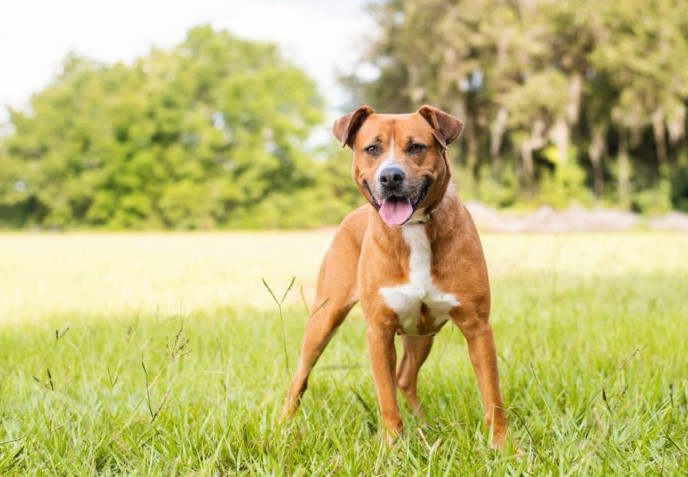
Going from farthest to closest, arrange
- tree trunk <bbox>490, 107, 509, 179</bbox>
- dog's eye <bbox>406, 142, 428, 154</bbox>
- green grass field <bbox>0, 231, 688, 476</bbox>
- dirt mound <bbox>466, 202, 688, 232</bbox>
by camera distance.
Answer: tree trunk <bbox>490, 107, 509, 179</bbox> < dirt mound <bbox>466, 202, 688, 232</bbox> < dog's eye <bbox>406, 142, 428, 154</bbox> < green grass field <bbox>0, 231, 688, 476</bbox>

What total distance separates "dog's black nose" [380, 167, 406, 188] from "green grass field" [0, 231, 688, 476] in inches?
20.8

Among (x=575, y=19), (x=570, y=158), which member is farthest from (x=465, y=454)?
(x=570, y=158)

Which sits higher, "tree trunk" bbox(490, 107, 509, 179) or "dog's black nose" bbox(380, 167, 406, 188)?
"tree trunk" bbox(490, 107, 509, 179)

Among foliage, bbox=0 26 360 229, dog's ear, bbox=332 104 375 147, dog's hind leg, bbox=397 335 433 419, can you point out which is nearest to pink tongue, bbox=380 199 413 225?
dog's ear, bbox=332 104 375 147

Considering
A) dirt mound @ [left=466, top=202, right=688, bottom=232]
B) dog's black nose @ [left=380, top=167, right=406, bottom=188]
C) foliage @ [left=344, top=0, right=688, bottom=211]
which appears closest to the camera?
dog's black nose @ [left=380, top=167, right=406, bottom=188]

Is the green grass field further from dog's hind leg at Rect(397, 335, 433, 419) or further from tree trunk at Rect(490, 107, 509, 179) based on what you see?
tree trunk at Rect(490, 107, 509, 179)

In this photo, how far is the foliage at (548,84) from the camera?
2703 cm

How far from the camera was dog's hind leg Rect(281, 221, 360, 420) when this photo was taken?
326 centimetres

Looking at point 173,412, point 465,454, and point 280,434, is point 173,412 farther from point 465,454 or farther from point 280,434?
point 465,454

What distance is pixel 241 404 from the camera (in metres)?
2.87

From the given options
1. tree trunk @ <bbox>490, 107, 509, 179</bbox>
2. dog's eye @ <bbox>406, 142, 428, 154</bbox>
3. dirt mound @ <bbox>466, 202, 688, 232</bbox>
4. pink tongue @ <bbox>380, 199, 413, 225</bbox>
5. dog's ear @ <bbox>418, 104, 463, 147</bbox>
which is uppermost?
tree trunk @ <bbox>490, 107, 509, 179</bbox>

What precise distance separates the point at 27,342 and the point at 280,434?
9.55ft

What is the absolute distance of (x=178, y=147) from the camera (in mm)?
39062

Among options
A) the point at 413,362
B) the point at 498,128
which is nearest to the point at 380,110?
the point at 498,128
